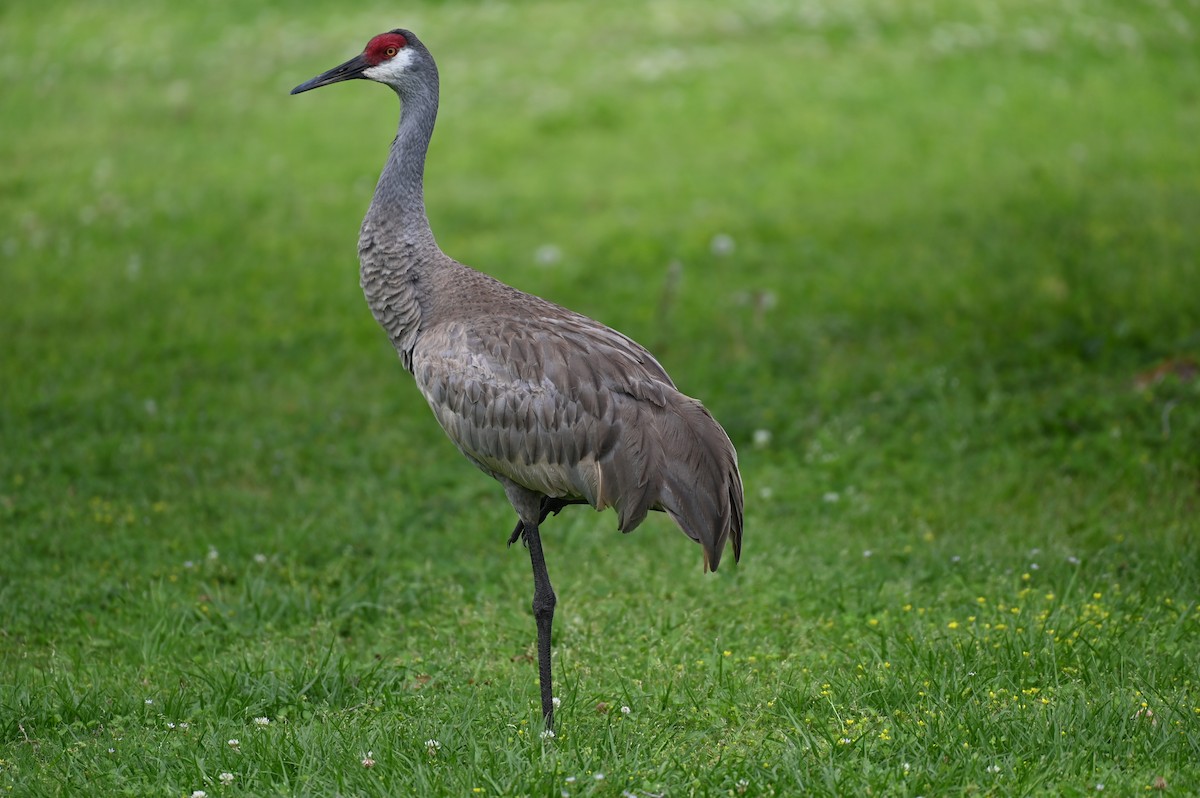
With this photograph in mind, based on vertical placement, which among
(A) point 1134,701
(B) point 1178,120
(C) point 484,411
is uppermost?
(C) point 484,411

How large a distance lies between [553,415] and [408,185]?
1.38 metres

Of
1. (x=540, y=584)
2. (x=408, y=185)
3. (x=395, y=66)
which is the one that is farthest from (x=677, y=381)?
(x=540, y=584)

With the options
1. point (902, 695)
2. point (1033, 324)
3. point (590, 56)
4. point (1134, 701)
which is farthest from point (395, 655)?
point (590, 56)

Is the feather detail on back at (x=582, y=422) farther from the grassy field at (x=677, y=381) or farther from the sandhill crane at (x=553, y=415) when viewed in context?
the grassy field at (x=677, y=381)

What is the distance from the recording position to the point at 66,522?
6.67 metres

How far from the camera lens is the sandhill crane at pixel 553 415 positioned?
15.3 ft

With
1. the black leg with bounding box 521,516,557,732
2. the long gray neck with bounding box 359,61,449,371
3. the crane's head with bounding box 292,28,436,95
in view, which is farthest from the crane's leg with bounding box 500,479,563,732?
the crane's head with bounding box 292,28,436,95

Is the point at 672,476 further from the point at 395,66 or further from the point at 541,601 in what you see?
the point at 395,66

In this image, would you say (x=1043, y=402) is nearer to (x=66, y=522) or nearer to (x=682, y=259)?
(x=682, y=259)

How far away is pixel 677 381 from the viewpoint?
860 centimetres

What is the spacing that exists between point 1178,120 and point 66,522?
1128 centimetres

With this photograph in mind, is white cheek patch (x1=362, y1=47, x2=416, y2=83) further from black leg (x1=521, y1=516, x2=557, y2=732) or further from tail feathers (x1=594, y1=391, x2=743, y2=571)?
black leg (x1=521, y1=516, x2=557, y2=732)

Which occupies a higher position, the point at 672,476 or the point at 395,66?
the point at 395,66

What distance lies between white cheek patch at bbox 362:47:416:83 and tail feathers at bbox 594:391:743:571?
1.93 metres
